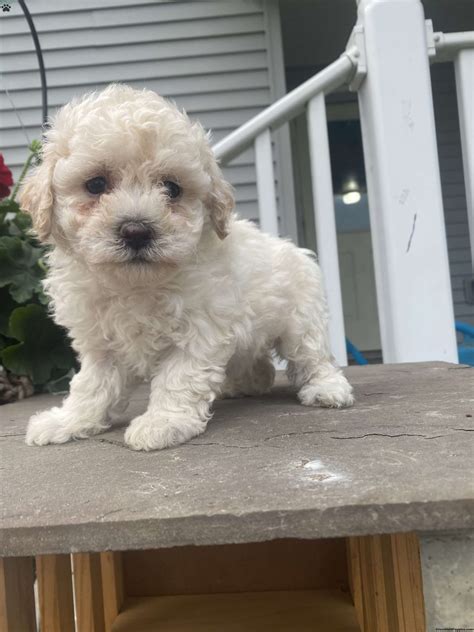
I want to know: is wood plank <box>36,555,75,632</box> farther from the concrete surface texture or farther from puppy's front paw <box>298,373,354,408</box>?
puppy's front paw <box>298,373,354,408</box>

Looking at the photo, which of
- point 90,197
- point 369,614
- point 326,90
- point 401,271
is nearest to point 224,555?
point 369,614

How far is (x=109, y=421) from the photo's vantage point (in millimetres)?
1837

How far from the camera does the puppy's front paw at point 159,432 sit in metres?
1.47

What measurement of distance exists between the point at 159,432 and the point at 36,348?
1.35m

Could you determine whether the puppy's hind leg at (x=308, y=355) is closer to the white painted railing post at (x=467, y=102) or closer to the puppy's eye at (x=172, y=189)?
the puppy's eye at (x=172, y=189)

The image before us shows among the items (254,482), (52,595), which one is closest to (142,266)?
(254,482)

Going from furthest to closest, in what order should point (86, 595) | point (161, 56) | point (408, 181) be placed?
point (161, 56) → point (408, 181) → point (86, 595)

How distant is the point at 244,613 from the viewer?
1.47m

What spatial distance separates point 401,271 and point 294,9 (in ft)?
12.0

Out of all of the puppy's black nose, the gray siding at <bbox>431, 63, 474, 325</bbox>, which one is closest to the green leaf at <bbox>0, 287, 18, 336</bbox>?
the puppy's black nose

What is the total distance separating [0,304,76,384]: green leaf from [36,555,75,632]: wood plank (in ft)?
4.57

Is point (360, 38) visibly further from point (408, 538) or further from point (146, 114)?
point (408, 538)

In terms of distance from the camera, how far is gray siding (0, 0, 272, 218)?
191 inches

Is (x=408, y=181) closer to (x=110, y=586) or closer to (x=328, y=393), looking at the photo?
(x=328, y=393)
